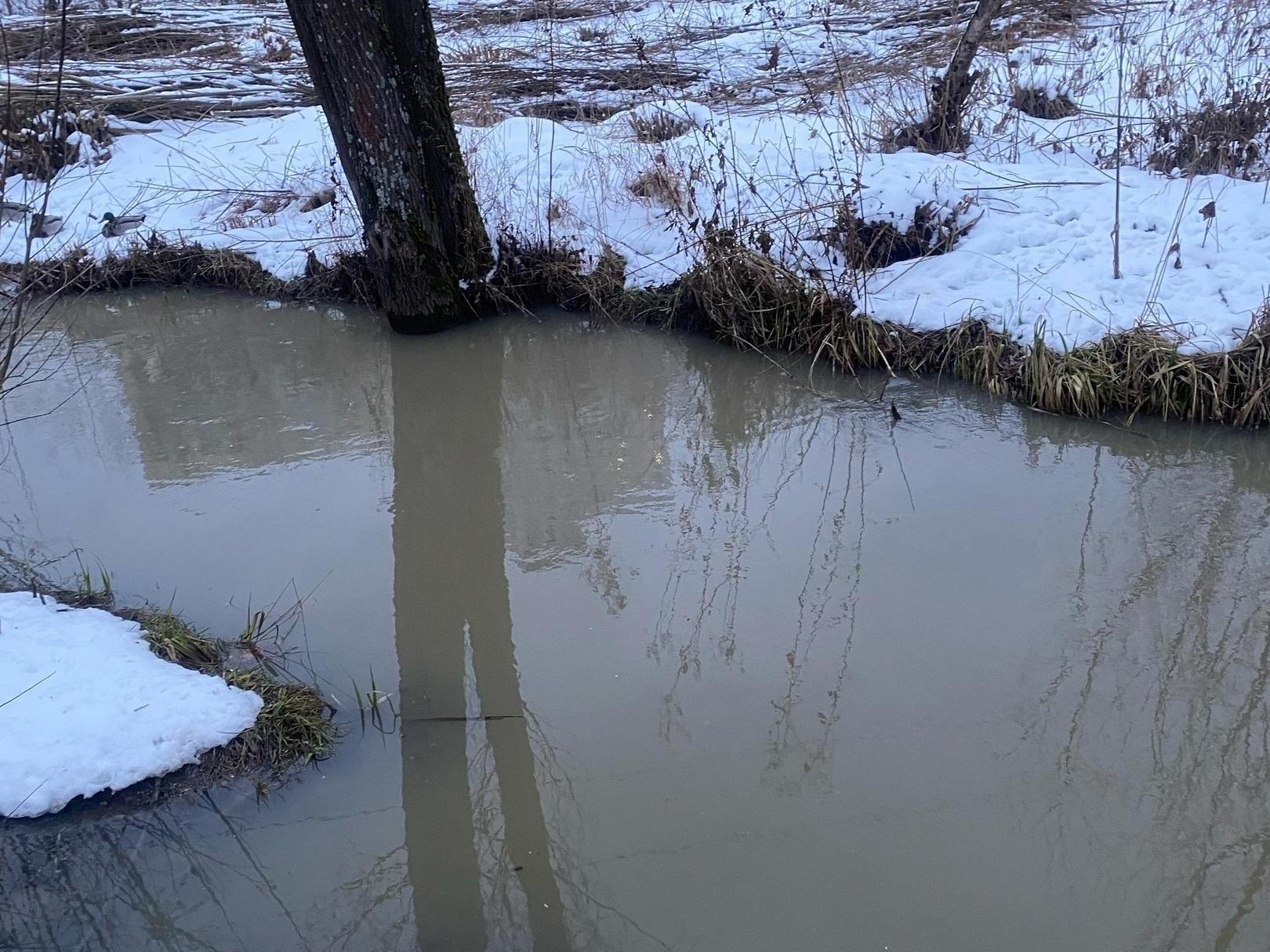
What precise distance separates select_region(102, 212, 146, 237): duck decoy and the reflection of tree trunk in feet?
11.0

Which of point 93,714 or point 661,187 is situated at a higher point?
point 661,187

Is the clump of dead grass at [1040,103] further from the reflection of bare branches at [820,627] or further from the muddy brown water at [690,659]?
the reflection of bare branches at [820,627]

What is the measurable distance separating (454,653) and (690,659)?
2.47ft

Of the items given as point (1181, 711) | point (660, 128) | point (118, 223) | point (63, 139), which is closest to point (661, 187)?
point (660, 128)

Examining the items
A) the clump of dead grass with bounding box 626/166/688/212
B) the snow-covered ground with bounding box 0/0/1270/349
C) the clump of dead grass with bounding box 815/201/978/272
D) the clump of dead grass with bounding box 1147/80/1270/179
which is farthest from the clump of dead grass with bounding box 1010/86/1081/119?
the clump of dead grass with bounding box 626/166/688/212

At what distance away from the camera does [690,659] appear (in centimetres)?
313

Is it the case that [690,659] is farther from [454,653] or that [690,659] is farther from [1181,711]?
[1181,711]

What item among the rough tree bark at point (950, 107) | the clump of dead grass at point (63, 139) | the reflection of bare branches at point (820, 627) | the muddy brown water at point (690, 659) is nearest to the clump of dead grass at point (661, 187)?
the muddy brown water at point (690, 659)

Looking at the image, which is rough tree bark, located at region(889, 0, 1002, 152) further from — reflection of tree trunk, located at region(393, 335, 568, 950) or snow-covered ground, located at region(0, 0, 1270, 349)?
reflection of tree trunk, located at region(393, 335, 568, 950)

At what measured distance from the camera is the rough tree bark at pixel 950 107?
20.1 ft

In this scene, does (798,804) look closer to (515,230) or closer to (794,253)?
(794,253)

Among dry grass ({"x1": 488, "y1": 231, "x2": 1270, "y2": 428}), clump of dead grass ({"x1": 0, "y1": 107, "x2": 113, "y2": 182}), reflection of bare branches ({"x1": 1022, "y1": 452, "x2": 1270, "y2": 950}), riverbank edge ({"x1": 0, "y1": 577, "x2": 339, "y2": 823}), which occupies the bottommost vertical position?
reflection of bare branches ({"x1": 1022, "y1": 452, "x2": 1270, "y2": 950})

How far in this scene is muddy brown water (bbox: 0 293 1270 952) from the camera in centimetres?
232

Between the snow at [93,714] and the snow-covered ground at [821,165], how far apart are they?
3.45m
